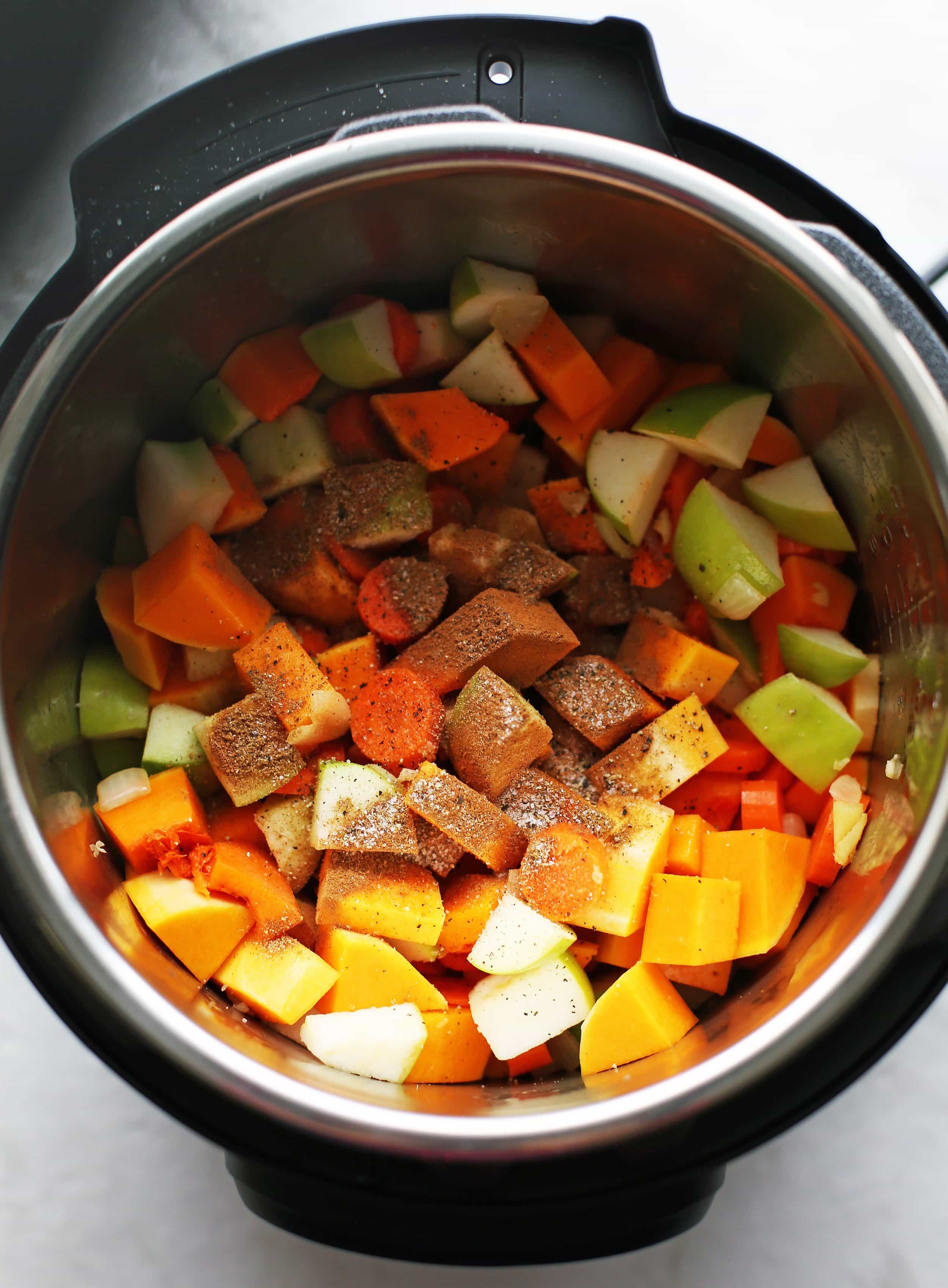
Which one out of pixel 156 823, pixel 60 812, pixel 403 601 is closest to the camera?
pixel 60 812

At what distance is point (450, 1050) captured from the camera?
0.97 m

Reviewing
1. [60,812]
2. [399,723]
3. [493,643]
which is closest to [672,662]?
[493,643]

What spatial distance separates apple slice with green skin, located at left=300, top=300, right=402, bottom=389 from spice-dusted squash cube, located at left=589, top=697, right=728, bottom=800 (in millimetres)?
474

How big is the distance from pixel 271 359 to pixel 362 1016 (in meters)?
0.67

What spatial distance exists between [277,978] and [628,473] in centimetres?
63

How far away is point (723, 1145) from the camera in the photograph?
2.77ft

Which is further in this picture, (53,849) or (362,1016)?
(362,1016)

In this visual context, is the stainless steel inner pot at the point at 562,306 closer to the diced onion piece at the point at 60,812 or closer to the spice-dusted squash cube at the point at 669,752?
the diced onion piece at the point at 60,812

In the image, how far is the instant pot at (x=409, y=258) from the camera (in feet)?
2.57

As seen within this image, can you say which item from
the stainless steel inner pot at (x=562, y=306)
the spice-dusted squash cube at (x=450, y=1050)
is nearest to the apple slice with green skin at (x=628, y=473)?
the stainless steel inner pot at (x=562, y=306)

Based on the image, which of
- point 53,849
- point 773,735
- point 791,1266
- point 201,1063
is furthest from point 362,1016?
point 791,1266

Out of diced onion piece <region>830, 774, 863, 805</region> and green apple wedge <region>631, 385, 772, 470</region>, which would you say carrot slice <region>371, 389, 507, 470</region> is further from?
diced onion piece <region>830, 774, 863, 805</region>

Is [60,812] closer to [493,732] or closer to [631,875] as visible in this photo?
[493,732]

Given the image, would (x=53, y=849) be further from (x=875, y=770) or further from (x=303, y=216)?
(x=875, y=770)
